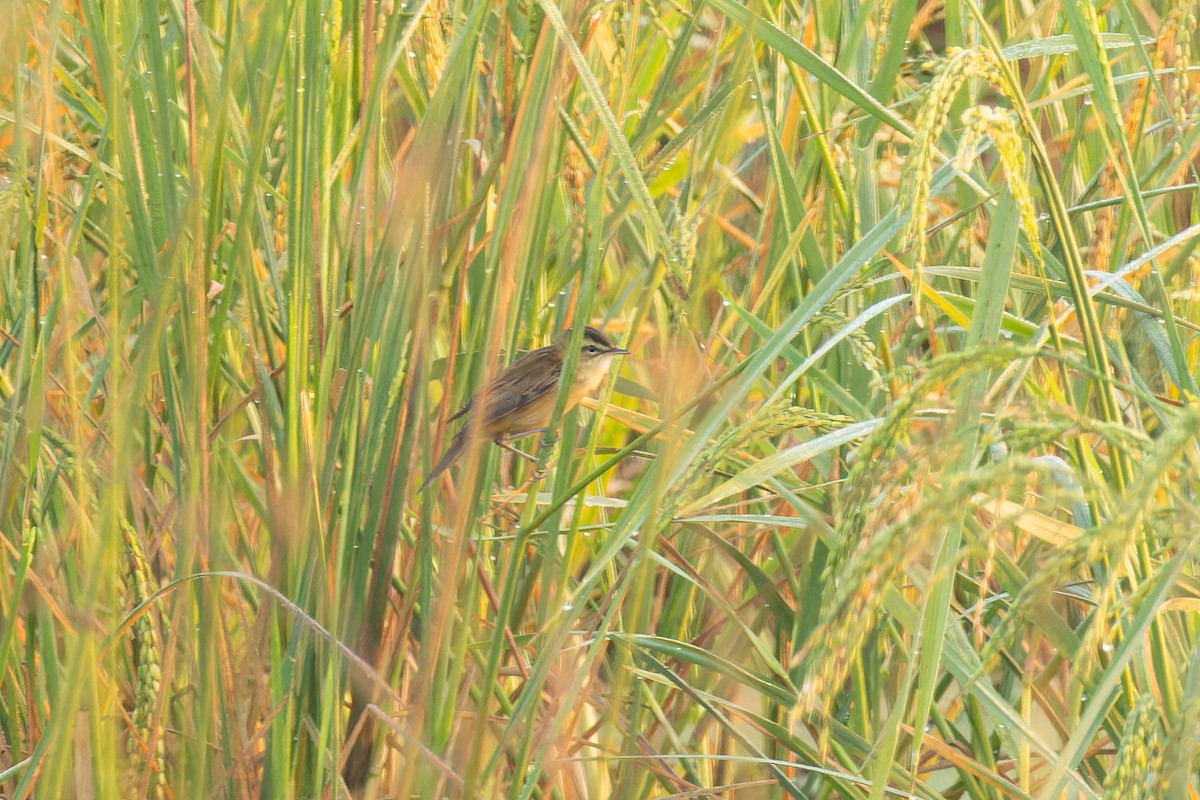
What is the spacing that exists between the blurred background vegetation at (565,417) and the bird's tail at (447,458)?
0.12ft

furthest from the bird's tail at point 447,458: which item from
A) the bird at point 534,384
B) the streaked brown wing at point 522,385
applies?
the streaked brown wing at point 522,385

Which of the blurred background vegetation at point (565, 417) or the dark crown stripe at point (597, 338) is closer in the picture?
the blurred background vegetation at point (565, 417)

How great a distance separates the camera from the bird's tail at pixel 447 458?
1518 mm

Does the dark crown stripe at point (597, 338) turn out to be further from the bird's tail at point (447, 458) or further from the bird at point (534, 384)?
the bird's tail at point (447, 458)

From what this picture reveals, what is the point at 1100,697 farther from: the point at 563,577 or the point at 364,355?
the point at 364,355

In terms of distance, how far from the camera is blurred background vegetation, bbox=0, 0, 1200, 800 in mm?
1037

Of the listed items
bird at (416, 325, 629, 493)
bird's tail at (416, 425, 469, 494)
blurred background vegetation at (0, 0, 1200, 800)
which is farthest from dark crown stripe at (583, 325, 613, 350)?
bird's tail at (416, 425, 469, 494)

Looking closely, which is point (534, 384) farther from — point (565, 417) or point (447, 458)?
point (565, 417)

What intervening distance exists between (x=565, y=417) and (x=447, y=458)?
0.31 m

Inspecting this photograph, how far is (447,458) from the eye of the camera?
208 cm

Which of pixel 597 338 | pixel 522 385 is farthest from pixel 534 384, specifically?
pixel 597 338

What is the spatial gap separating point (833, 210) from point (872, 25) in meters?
0.32

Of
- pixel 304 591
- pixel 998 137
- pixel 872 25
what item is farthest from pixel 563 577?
pixel 872 25

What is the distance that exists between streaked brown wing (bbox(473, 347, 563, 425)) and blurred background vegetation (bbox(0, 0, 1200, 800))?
47 centimetres
